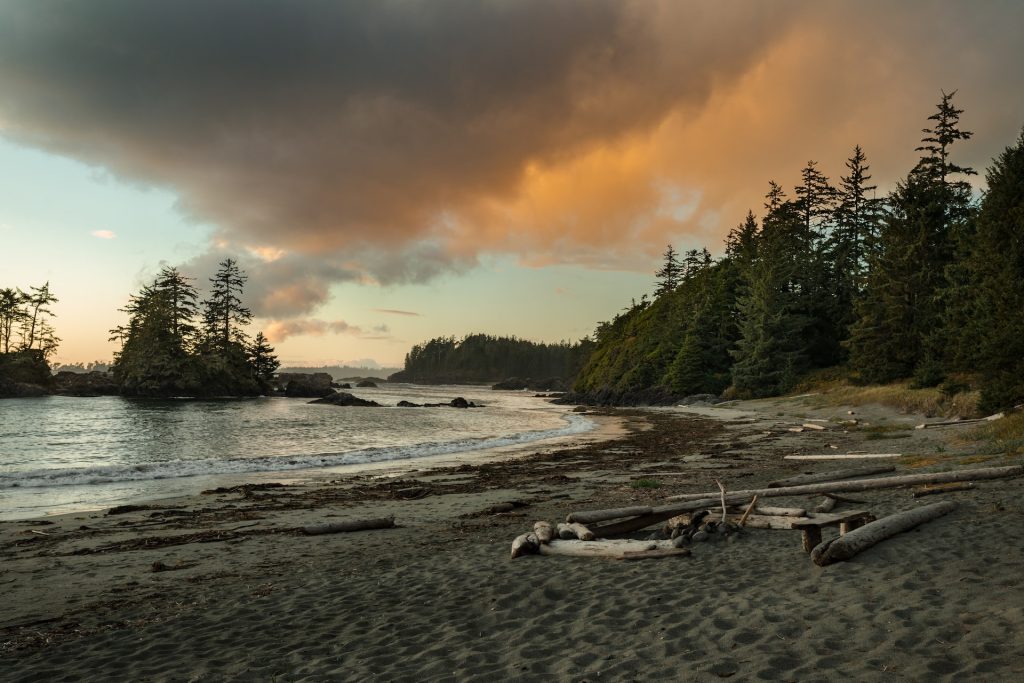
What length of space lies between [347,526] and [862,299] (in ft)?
181

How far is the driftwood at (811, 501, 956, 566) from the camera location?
738 cm

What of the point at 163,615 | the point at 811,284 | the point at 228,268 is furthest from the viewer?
the point at 228,268

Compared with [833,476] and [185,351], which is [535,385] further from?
[833,476]

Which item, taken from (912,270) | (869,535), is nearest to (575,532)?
(869,535)

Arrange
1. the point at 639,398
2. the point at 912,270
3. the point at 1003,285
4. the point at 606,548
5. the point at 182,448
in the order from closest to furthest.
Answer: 1. the point at 606,548
2. the point at 1003,285
3. the point at 182,448
4. the point at 912,270
5. the point at 639,398

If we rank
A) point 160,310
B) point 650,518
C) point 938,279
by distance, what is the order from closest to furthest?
point 650,518, point 938,279, point 160,310

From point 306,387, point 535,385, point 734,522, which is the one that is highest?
point 306,387

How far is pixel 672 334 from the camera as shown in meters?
85.9

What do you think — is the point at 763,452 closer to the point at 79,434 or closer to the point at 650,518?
the point at 650,518

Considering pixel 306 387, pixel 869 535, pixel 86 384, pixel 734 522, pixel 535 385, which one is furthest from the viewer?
pixel 535 385

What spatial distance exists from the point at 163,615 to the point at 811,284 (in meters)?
72.6

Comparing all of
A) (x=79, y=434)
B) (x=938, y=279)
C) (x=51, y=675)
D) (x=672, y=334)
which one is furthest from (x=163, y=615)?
(x=672, y=334)

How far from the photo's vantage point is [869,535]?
7.64 m

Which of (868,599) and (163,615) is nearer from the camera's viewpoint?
(868,599)
